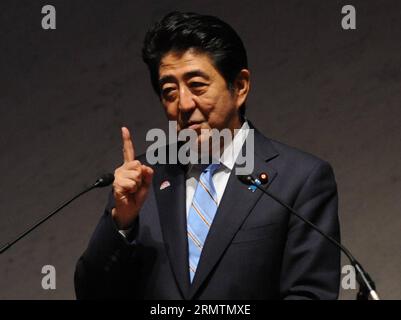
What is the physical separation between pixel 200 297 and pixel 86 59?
145 centimetres

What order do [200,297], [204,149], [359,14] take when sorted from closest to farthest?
[200,297], [204,149], [359,14]

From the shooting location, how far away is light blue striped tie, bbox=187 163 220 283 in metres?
2.20

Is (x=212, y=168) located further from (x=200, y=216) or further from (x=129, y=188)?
(x=129, y=188)

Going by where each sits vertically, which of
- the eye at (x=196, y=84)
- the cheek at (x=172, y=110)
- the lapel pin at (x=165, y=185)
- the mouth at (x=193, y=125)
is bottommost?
the lapel pin at (x=165, y=185)

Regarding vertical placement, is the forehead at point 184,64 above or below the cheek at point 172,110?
above

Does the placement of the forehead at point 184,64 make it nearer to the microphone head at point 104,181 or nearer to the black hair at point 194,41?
the black hair at point 194,41

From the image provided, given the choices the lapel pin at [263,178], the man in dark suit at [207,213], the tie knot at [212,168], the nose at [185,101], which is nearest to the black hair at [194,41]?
the man in dark suit at [207,213]

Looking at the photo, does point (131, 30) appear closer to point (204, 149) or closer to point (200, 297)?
point (204, 149)

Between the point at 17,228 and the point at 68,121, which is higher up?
the point at 68,121

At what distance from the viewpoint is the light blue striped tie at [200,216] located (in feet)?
7.20

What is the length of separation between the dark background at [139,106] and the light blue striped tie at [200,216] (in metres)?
1.09

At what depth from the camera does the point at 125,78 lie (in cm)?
336

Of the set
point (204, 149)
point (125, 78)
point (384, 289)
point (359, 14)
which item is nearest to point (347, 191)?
point (384, 289)

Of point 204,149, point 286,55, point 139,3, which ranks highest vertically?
point 139,3
